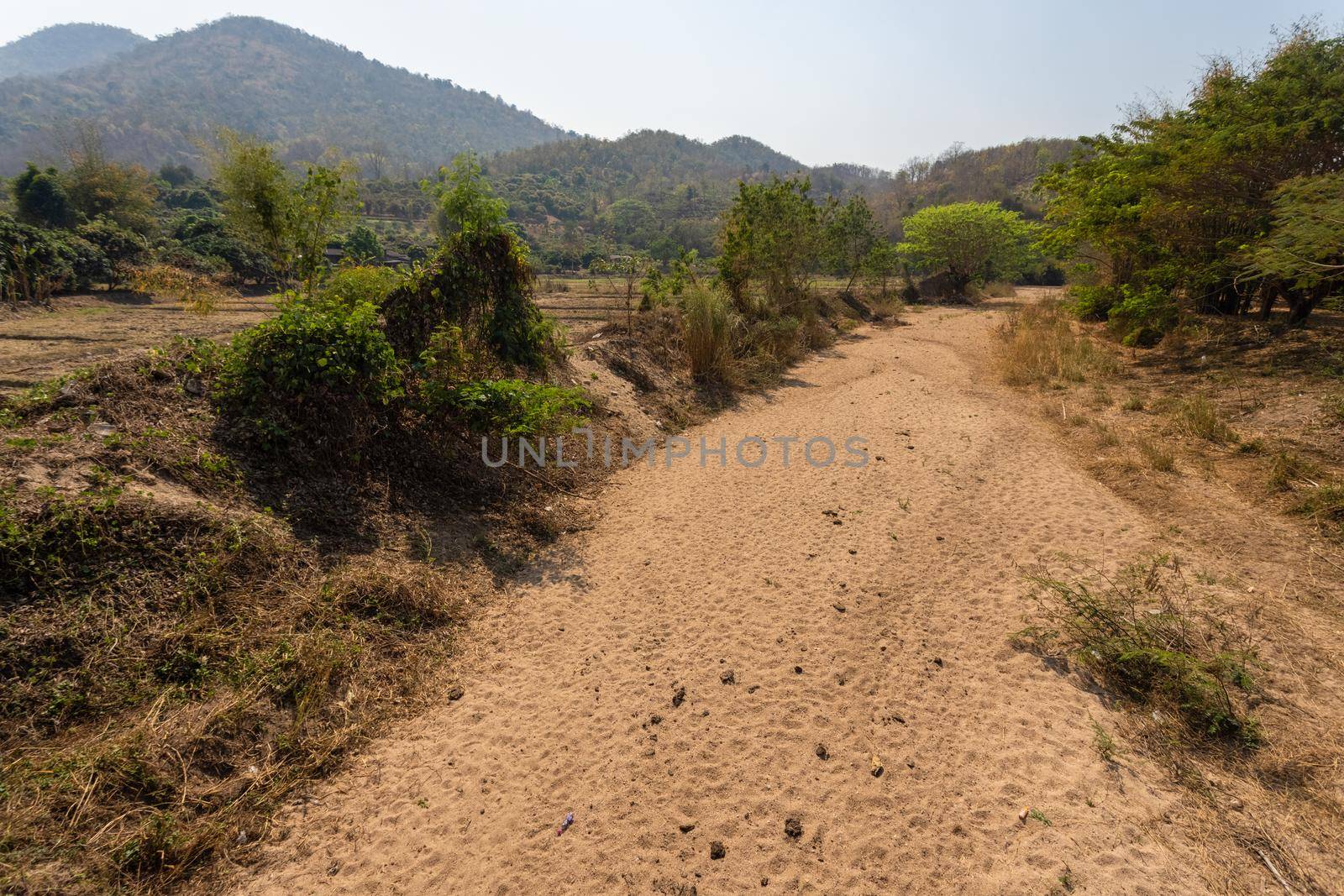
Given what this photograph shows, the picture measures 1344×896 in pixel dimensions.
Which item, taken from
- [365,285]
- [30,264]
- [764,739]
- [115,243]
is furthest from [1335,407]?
[115,243]

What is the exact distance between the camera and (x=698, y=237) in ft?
221

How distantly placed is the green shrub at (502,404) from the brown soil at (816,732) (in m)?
1.34

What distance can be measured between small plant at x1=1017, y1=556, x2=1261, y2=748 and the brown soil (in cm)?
19

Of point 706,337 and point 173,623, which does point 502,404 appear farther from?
point 706,337

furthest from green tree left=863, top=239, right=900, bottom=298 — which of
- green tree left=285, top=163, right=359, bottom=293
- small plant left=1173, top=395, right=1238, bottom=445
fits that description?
green tree left=285, top=163, right=359, bottom=293

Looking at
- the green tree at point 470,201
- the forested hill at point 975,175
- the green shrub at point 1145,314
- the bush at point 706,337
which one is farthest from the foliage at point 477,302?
the forested hill at point 975,175

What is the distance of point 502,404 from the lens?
5586 mm

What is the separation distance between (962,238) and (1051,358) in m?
19.6

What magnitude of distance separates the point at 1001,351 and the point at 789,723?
1315 centimetres

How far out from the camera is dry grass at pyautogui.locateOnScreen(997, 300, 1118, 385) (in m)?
10.7

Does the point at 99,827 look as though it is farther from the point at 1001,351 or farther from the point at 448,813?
the point at 1001,351

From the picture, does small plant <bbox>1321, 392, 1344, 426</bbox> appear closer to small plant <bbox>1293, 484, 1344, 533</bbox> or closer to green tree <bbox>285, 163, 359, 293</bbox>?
small plant <bbox>1293, 484, 1344, 533</bbox>

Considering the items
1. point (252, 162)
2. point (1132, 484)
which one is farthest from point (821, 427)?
point (252, 162)

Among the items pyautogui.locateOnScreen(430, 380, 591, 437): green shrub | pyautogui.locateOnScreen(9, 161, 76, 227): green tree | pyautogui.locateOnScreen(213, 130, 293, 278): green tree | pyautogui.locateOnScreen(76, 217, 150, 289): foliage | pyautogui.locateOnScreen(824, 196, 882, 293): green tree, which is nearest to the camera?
pyautogui.locateOnScreen(430, 380, 591, 437): green shrub
